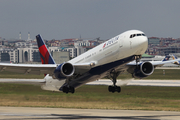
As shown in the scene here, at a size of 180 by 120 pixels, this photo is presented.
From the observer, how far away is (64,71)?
4319 cm

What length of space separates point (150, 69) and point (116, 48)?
21.1ft

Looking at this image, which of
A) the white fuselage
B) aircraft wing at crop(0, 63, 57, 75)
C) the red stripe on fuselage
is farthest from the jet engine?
the red stripe on fuselage

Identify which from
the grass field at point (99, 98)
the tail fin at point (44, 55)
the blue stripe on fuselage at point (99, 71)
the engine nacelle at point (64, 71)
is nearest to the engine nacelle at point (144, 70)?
the blue stripe on fuselage at point (99, 71)

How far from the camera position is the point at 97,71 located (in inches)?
1741

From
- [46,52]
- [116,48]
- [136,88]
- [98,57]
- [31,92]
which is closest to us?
[116,48]

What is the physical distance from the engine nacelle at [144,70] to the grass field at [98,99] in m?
8.61

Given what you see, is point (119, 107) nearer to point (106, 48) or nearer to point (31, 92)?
point (106, 48)

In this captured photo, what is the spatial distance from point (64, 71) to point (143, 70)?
10.00 m

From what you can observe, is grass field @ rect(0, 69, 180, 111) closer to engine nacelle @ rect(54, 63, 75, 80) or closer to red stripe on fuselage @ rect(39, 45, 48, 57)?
red stripe on fuselage @ rect(39, 45, 48, 57)

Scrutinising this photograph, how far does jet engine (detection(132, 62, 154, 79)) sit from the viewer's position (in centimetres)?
4417

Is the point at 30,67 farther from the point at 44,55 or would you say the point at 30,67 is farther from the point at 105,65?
the point at 44,55

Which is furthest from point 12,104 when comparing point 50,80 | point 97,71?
point 97,71

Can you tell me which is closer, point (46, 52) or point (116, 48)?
point (116, 48)

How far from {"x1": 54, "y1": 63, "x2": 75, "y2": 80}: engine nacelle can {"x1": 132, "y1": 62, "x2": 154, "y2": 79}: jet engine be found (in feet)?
26.7
